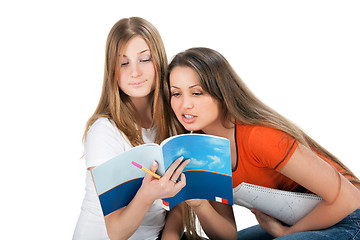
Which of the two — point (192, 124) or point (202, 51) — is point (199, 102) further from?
point (202, 51)

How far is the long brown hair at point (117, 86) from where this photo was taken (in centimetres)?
245

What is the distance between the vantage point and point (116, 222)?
2080mm

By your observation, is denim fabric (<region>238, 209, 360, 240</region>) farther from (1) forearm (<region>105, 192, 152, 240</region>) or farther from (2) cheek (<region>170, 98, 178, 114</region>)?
(2) cheek (<region>170, 98, 178, 114</region>)

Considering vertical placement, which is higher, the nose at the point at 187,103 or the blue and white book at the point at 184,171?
the nose at the point at 187,103

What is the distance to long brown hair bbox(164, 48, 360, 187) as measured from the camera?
7.31 ft

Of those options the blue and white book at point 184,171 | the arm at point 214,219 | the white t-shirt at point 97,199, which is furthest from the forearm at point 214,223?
the white t-shirt at point 97,199

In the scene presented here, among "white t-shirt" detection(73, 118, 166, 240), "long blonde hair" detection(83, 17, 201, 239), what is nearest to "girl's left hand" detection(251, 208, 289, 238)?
"long blonde hair" detection(83, 17, 201, 239)

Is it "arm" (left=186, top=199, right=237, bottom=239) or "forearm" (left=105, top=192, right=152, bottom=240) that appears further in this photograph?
"arm" (left=186, top=199, right=237, bottom=239)

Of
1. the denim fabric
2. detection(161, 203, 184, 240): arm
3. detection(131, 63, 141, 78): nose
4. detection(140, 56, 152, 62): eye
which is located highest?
detection(140, 56, 152, 62): eye

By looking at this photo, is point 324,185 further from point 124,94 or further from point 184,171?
point 124,94

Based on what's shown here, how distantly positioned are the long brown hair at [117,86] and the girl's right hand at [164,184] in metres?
0.51

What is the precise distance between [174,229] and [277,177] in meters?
0.65

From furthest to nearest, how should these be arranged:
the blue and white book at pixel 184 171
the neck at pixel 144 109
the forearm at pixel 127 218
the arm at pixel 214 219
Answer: the neck at pixel 144 109
the arm at pixel 214 219
the forearm at pixel 127 218
the blue and white book at pixel 184 171

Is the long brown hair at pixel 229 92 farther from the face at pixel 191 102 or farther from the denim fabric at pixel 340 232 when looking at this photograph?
the denim fabric at pixel 340 232
